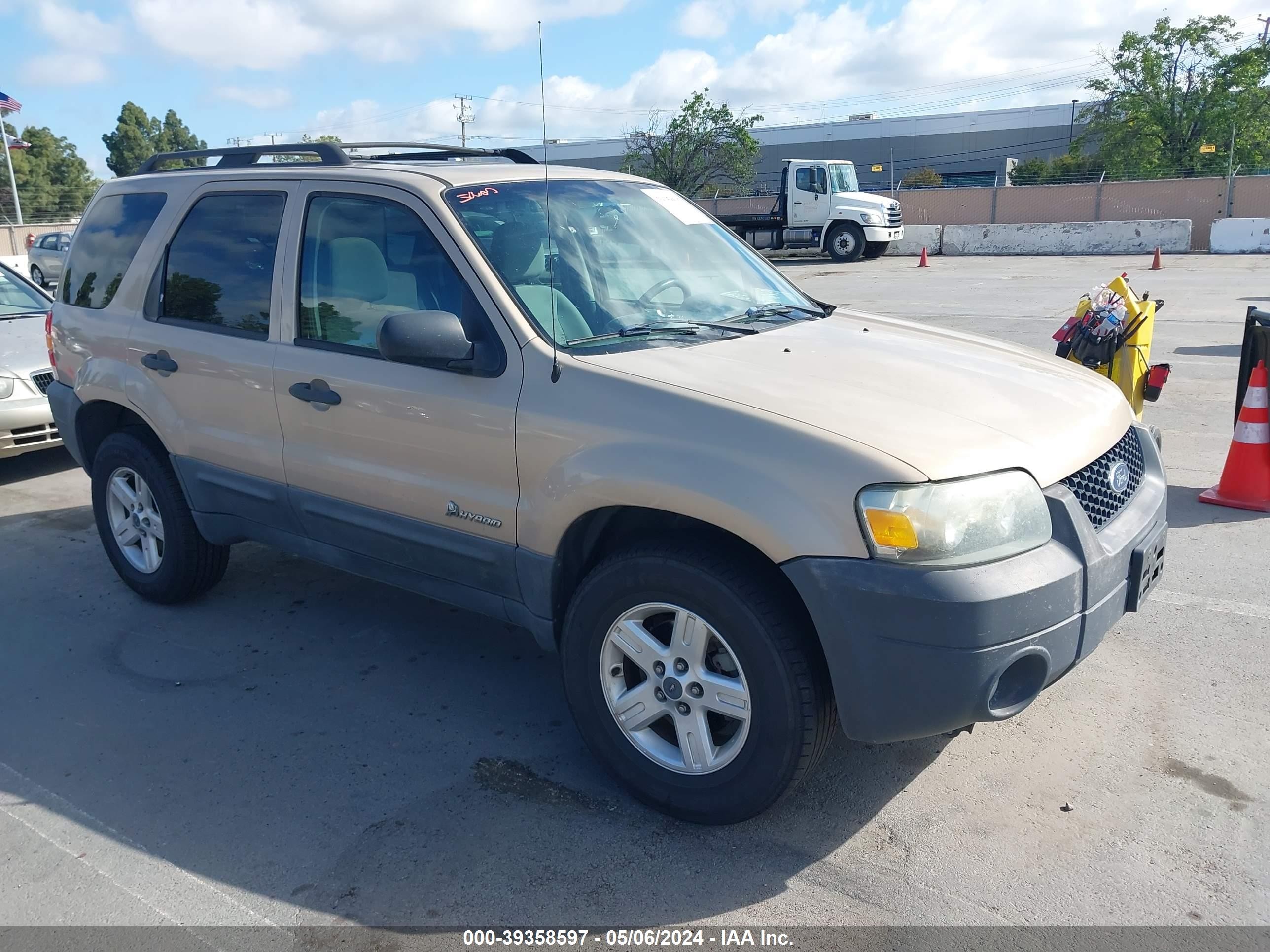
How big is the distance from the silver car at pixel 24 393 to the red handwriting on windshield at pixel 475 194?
14.9 feet

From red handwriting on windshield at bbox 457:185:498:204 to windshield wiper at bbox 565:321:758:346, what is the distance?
73 cm

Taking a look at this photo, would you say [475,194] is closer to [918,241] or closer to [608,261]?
[608,261]

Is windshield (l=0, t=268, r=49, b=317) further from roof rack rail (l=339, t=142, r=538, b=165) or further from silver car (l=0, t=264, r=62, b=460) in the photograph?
roof rack rail (l=339, t=142, r=538, b=165)

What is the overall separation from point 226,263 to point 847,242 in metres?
26.4

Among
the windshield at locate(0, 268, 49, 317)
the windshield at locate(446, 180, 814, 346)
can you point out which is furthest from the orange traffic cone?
the windshield at locate(0, 268, 49, 317)

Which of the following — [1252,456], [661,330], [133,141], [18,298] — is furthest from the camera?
[133,141]

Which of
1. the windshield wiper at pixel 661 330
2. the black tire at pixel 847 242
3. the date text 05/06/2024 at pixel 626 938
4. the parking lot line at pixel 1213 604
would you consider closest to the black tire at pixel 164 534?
the windshield wiper at pixel 661 330

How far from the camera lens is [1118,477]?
331cm

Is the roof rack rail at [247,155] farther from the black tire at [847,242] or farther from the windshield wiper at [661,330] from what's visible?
the black tire at [847,242]

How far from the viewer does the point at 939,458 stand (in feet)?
8.95

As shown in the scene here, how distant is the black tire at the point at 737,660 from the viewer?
2840mm

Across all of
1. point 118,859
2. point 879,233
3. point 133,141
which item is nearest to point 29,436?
point 118,859

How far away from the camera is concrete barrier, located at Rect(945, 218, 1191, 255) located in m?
27.1

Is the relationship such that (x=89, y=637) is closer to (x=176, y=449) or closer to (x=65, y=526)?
(x=176, y=449)
